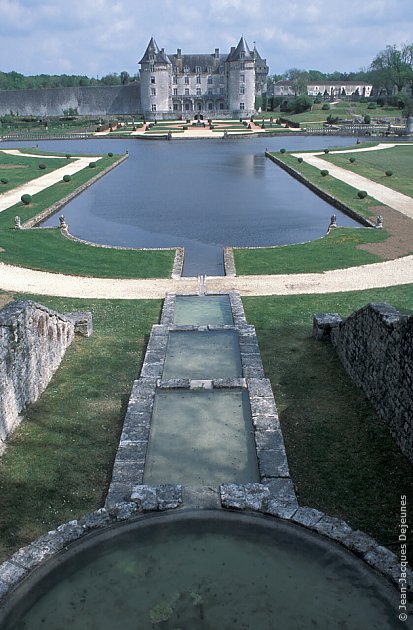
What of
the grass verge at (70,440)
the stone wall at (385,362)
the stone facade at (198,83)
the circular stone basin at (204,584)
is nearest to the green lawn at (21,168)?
the grass verge at (70,440)

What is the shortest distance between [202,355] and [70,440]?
3.93 metres

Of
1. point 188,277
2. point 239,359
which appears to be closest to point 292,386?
point 239,359

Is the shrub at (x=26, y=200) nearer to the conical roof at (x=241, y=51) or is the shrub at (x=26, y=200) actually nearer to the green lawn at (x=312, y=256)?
the green lawn at (x=312, y=256)

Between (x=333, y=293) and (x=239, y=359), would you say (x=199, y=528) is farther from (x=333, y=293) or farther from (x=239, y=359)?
(x=333, y=293)

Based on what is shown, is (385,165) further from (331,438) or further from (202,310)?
(331,438)

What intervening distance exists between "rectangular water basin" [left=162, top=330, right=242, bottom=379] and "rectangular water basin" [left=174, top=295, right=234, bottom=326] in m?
1.08

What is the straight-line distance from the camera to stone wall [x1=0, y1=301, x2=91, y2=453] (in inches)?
382

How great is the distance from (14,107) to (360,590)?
421 ft

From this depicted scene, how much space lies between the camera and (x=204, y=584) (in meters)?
5.36

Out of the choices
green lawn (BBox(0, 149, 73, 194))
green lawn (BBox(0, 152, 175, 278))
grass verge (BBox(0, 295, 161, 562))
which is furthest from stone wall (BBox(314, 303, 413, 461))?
green lawn (BBox(0, 149, 73, 194))

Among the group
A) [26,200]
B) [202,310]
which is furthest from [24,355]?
[26,200]

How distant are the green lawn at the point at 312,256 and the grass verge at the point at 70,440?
7.52 metres

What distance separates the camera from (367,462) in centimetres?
873

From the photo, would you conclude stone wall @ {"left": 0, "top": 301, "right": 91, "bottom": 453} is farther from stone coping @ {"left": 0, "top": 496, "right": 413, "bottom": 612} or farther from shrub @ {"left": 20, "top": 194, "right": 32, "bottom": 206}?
shrub @ {"left": 20, "top": 194, "right": 32, "bottom": 206}
